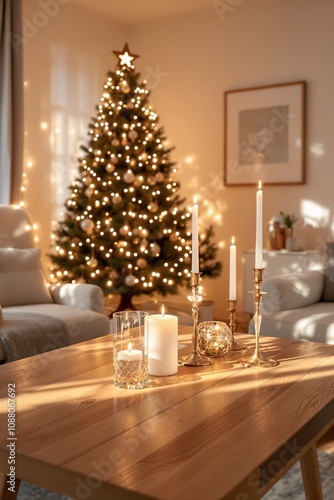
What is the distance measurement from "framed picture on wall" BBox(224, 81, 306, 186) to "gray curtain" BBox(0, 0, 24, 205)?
1763 mm

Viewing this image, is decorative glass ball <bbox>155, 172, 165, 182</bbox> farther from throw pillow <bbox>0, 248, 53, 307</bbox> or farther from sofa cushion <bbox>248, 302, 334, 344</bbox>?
sofa cushion <bbox>248, 302, 334, 344</bbox>

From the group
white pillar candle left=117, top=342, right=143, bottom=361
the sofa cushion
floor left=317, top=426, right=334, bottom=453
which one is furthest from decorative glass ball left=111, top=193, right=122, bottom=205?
white pillar candle left=117, top=342, right=143, bottom=361

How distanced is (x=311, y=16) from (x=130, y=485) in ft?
14.6

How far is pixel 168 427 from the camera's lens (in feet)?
3.90

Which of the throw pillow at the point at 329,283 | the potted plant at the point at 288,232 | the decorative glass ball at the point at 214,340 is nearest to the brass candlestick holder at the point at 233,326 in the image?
the decorative glass ball at the point at 214,340

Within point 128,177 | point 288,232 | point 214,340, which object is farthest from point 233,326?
point 288,232

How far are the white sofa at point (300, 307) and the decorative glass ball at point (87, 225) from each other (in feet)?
4.88

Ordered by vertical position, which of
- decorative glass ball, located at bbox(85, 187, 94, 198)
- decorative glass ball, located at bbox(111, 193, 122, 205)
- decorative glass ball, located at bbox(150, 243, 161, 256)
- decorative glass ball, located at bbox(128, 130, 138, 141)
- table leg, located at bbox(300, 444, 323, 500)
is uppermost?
decorative glass ball, located at bbox(128, 130, 138, 141)

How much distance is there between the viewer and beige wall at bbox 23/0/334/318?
15.1 feet

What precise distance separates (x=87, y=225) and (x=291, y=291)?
163 centimetres

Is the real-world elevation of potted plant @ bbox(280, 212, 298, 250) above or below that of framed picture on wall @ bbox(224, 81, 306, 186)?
below

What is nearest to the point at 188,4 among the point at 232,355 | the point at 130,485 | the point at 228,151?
the point at 228,151

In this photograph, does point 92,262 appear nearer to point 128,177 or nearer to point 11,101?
point 128,177

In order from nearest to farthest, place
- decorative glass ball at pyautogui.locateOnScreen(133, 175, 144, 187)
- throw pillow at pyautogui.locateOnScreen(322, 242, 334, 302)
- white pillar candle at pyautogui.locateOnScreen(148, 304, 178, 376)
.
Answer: white pillar candle at pyautogui.locateOnScreen(148, 304, 178, 376) → throw pillow at pyautogui.locateOnScreen(322, 242, 334, 302) → decorative glass ball at pyautogui.locateOnScreen(133, 175, 144, 187)
